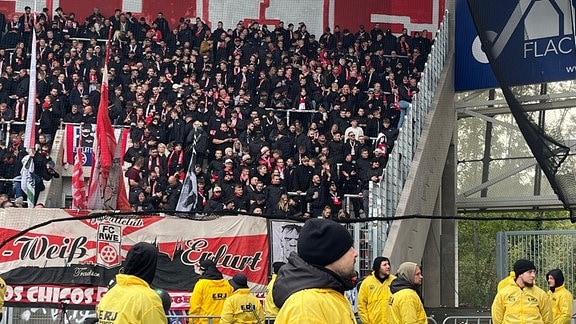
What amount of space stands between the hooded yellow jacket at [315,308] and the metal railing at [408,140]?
14155 mm

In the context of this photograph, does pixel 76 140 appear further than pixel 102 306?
Yes

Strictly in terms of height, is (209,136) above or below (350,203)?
above

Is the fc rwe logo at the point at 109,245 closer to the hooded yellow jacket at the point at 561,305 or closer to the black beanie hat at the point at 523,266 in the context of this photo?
the hooded yellow jacket at the point at 561,305

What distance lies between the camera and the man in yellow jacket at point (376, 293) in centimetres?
1452

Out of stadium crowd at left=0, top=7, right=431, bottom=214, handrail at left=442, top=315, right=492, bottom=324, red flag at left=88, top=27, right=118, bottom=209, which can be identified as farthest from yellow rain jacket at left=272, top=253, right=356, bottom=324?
red flag at left=88, top=27, right=118, bottom=209

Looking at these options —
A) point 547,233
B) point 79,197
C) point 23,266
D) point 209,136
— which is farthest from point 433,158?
point 23,266

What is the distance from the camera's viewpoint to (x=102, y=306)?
6.98m

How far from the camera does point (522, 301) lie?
492 inches

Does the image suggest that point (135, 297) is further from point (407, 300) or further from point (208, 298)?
point (208, 298)

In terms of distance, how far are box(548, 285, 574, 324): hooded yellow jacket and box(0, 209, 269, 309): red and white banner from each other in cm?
515

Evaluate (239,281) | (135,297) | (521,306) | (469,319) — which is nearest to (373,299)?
(239,281)

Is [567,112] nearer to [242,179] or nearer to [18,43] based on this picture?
[242,179]

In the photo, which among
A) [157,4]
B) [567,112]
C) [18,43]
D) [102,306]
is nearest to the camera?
[102,306]

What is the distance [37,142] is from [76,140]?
846 mm
